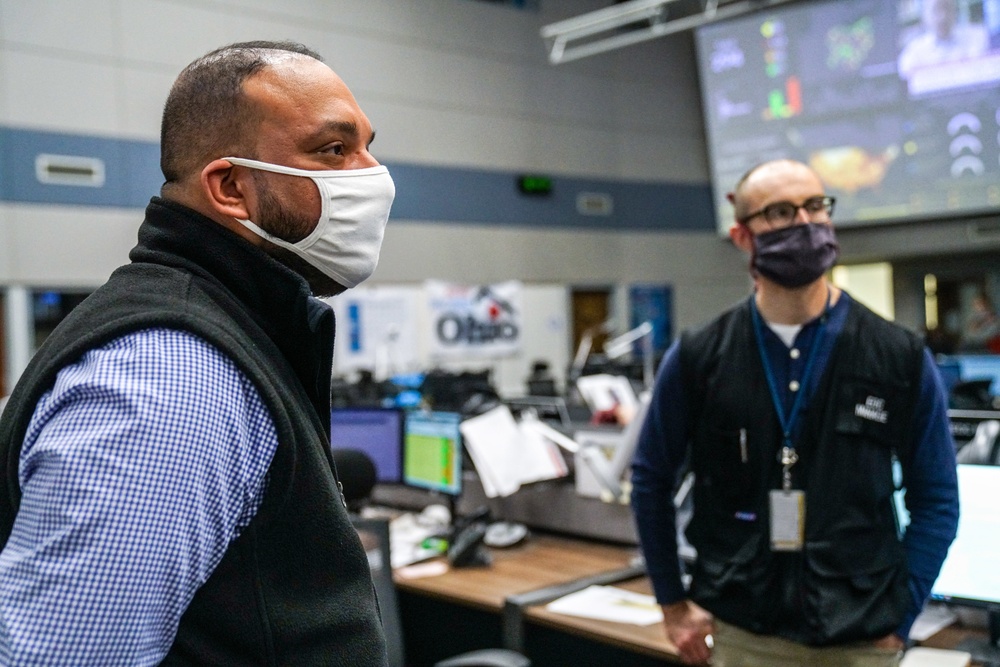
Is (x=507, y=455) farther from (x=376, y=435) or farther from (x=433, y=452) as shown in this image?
(x=376, y=435)

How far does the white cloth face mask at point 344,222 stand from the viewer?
945mm

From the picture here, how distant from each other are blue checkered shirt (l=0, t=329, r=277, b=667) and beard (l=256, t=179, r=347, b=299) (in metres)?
0.20

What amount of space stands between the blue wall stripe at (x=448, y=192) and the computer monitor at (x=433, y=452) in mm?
3724

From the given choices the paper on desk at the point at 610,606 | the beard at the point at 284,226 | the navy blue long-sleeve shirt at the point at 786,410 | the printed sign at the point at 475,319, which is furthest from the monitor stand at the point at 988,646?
the printed sign at the point at 475,319

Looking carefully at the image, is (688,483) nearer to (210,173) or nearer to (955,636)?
(955,636)

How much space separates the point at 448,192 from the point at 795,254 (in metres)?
7.32

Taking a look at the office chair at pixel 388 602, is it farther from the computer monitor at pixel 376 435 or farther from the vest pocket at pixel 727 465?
the computer monitor at pixel 376 435

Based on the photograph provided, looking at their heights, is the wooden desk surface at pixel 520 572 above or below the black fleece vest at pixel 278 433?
below

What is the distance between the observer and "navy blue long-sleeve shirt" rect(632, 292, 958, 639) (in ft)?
5.76

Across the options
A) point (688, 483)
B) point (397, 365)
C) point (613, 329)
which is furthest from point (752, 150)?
point (688, 483)

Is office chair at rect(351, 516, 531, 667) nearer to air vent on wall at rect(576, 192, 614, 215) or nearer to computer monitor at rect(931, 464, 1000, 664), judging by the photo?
computer monitor at rect(931, 464, 1000, 664)

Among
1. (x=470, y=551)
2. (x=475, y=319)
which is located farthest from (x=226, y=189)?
(x=475, y=319)

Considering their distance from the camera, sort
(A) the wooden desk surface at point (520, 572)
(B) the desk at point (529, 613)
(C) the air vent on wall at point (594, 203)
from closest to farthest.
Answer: (B) the desk at point (529, 613), (A) the wooden desk surface at point (520, 572), (C) the air vent on wall at point (594, 203)

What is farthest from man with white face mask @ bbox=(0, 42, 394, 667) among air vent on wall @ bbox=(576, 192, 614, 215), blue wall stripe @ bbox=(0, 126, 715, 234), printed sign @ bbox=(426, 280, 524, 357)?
air vent on wall @ bbox=(576, 192, 614, 215)
